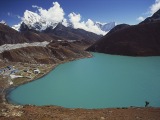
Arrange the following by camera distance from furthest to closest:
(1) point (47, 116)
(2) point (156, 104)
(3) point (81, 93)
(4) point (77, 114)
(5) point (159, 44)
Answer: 1. (5) point (159, 44)
2. (3) point (81, 93)
3. (2) point (156, 104)
4. (4) point (77, 114)
5. (1) point (47, 116)

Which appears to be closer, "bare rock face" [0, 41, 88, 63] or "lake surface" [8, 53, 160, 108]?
"lake surface" [8, 53, 160, 108]

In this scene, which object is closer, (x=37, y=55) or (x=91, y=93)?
(x=91, y=93)

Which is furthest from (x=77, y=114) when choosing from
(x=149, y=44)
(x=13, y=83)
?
(x=149, y=44)

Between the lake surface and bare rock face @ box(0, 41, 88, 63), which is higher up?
bare rock face @ box(0, 41, 88, 63)

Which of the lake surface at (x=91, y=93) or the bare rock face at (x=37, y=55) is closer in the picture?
the lake surface at (x=91, y=93)

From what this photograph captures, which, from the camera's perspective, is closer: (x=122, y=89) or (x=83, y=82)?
(x=122, y=89)

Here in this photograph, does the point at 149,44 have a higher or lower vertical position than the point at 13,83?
higher

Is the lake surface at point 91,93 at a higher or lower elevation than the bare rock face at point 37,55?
lower

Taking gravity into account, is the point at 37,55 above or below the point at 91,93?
above

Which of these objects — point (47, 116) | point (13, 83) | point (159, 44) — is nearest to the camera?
point (47, 116)

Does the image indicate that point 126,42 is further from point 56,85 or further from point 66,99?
point 66,99

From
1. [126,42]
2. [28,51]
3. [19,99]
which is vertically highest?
→ [126,42]
